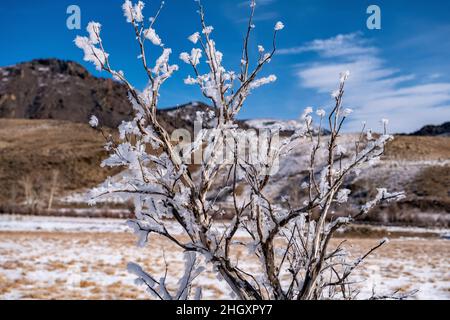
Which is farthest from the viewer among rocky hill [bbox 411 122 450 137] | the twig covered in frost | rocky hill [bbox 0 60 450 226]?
rocky hill [bbox 411 122 450 137]

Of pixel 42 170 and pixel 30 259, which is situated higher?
pixel 42 170

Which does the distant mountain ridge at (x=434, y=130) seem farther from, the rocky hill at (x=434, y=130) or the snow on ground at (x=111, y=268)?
the snow on ground at (x=111, y=268)

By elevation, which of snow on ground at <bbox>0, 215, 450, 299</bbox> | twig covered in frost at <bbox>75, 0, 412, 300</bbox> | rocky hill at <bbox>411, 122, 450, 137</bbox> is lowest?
snow on ground at <bbox>0, 215, 450, 299</bbox>

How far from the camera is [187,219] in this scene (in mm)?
2180

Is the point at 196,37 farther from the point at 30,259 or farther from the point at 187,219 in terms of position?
the point at 30,259

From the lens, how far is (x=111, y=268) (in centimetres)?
1387

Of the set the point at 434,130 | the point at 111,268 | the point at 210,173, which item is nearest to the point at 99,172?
the point at 111,268

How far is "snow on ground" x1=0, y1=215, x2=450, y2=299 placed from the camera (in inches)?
419

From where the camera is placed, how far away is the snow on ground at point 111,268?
34.9 feet

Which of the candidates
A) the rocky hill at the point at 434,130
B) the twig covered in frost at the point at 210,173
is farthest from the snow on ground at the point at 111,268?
the rocky hill at the point at 434,130

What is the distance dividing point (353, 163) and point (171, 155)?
1.06m

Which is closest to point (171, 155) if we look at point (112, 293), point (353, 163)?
point (353, 163)

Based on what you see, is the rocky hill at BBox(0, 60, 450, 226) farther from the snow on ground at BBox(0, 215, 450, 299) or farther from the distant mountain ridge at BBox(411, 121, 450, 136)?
the distant mountain ridge at BBox(411, 121, 450, 136)

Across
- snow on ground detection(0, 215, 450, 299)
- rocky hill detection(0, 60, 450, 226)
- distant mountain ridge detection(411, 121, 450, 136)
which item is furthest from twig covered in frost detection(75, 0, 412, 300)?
distant mountain ridge detection(411, 121, 450, 136)
